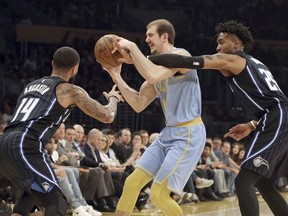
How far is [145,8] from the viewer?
26562mm

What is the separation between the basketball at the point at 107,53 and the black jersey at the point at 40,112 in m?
0.82

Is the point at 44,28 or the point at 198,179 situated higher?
the point at 44,28

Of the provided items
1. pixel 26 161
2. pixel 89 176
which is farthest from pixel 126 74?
pixel 26 161

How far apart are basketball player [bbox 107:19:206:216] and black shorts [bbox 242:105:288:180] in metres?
0.55

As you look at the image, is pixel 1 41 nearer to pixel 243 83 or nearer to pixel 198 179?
pixel 198 179

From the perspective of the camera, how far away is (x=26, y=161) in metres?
5.37

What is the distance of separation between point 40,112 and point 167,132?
1286 millimetres

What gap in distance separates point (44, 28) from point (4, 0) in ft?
6.65

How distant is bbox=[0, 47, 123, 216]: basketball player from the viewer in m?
5.34

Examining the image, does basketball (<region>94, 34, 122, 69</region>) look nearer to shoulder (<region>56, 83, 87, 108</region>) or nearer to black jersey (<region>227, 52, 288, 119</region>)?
shoulder (<region>56, 83, 87, 108</region>)

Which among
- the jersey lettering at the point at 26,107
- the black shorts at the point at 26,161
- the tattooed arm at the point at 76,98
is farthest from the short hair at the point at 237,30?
the black shorts at the point at 26,161

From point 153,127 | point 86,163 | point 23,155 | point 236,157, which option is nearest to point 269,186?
point 23,155

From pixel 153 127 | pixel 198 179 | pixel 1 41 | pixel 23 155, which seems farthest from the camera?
pixel 1 41

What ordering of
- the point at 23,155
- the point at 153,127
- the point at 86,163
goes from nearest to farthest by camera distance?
the point at 23,155 → the point at 86,163 → the point at 153,127
